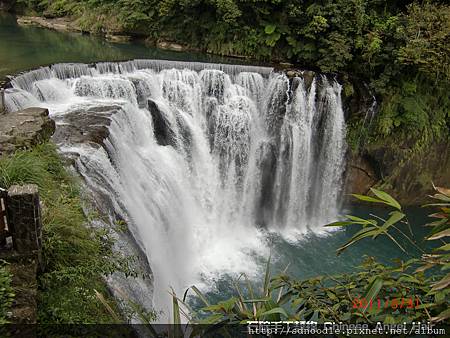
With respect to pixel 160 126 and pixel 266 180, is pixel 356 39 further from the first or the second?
pixel 160 126

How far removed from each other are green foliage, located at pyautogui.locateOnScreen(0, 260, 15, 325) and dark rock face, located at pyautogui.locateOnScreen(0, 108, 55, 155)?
2967 millimetres

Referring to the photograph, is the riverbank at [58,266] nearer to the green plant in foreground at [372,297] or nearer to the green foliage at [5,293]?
the green foliage at [5,293]

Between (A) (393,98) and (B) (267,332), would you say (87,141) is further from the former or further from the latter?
(A) (393,98)

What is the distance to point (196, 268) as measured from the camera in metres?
9.58

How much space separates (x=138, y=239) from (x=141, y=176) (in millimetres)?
2039

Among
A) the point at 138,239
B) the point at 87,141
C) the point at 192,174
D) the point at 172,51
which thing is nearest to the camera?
the point at 138,239

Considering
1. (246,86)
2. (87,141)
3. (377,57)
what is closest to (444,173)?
(377,57)

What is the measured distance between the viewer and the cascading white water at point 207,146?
8656 millimetres

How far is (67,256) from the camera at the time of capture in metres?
3.97

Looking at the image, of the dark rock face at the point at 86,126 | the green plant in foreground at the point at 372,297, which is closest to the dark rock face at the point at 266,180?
the dark rock face at the point at 86,126

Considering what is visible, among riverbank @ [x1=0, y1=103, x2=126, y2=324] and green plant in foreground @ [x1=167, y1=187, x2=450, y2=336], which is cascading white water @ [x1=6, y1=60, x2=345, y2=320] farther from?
green plant in foreground @ [x1=167, y1=187, x2=450, y2=336]

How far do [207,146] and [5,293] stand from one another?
27.1ft

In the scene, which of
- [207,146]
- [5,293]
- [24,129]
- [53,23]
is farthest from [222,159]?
[53,23]

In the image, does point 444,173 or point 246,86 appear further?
point 444,173
